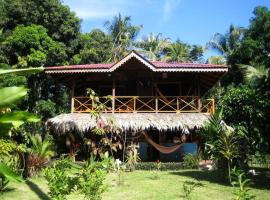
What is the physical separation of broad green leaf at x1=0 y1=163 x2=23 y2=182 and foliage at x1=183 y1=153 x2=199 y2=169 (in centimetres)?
1316

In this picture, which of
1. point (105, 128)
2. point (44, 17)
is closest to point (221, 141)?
point (105, 128)

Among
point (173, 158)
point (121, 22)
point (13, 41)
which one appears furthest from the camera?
point (121, 22)

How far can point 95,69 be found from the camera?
49.9 feet

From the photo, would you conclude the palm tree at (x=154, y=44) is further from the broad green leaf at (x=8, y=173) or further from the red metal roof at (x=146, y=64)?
the broad green leaf at (x=8, y=173)

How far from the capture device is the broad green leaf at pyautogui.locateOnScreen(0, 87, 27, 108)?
1285 mm

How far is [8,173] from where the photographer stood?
1.28m

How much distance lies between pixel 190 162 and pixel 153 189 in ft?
16.3

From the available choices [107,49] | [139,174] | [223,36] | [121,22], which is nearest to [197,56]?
[223,36]

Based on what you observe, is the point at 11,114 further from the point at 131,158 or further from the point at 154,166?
the point at 154,166

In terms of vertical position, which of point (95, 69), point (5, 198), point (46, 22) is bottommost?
point (5, 198)

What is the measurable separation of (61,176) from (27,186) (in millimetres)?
4747

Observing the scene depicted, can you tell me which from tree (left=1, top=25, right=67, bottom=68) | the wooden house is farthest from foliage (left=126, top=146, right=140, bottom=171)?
tree (left=1, top=25, right=67, bottom=68)

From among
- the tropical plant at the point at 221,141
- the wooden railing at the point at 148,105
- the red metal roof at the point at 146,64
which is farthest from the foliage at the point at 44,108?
the tropical plant at the point at 221,141

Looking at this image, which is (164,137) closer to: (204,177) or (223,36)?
(204,177)
